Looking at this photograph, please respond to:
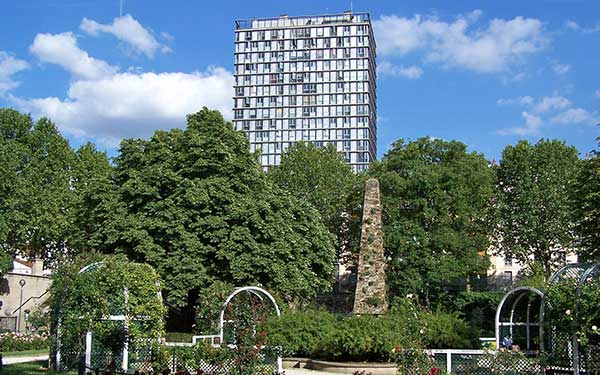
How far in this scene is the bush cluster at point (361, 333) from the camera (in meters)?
19.3

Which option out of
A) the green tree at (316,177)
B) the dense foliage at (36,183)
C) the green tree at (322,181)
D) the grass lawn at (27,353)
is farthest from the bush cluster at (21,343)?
the green tree at (316,177)

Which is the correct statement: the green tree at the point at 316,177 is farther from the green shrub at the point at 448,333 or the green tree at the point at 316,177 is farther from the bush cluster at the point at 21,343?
the green shrub at the point at 448,333

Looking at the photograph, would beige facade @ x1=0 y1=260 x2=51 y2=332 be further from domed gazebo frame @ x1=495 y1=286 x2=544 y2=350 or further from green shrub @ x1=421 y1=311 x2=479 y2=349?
domed gazebo frame @ x1=495 y1=286 x2=544 y2=350

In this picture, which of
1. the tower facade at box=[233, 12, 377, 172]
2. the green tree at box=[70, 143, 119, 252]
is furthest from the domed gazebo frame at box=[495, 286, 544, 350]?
the tower facade at box=[233, 12, 377, 172]

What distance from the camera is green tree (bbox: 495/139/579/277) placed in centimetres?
4309

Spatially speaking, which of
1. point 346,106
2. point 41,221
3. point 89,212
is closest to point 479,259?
point 89,212

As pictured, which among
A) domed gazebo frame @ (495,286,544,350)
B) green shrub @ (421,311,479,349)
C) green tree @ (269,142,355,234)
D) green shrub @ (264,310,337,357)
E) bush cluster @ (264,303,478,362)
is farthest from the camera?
green tree @ (269,142,355,234)

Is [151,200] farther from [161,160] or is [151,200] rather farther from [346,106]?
[346,106]

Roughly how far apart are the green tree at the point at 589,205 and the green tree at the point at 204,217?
12.8 metres

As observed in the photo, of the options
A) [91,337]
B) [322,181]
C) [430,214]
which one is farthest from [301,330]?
[322,181]

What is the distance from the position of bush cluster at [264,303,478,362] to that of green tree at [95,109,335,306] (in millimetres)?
6297

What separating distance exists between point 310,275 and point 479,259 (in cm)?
1348

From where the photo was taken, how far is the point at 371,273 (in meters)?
23.3

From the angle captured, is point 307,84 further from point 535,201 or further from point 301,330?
point 301,330
